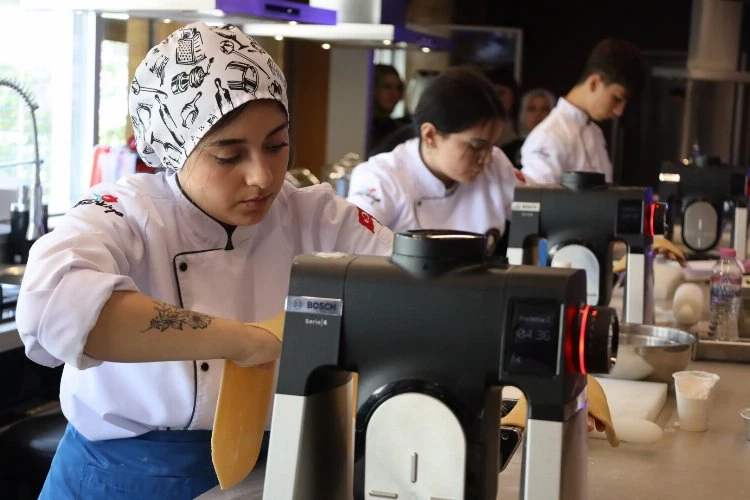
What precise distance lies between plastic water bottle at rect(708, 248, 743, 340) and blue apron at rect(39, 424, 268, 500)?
45.8 inches

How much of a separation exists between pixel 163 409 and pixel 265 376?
314 mm

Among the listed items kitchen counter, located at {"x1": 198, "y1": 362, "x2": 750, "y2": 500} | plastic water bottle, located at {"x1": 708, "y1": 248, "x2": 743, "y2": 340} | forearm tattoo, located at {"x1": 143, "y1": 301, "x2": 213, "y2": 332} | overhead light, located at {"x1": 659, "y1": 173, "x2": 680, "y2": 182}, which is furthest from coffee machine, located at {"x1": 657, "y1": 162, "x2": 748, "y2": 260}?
forearm tattoo, located at {"x1": 143, "y1": 301, "x2": 213, "y2": 332}

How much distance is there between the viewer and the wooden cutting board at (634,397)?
174 centimetres

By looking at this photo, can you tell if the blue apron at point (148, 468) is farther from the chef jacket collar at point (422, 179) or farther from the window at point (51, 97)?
the window at point (51, 97)

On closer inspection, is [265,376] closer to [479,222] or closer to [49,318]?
[49,318]

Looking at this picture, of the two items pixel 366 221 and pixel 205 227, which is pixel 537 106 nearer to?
pixel 366 221

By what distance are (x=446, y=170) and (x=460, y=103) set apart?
0.71ft

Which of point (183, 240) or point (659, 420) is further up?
point (183, 240)

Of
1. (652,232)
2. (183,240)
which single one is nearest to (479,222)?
(652,232)

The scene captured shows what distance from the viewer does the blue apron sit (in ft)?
5.01

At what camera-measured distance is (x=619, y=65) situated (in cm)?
394

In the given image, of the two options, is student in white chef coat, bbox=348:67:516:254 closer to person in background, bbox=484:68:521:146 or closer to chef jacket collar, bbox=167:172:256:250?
chef jacket collar, bbox=167:172:256:250

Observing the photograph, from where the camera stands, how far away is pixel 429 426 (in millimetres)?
1043

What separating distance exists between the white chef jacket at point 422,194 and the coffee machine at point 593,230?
706mm
